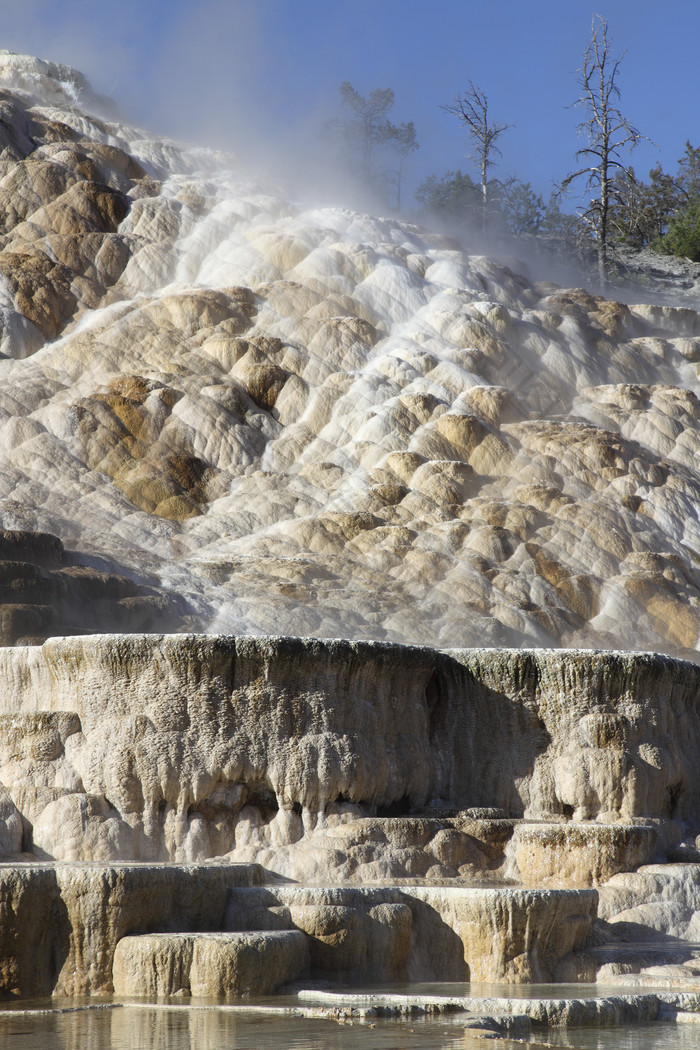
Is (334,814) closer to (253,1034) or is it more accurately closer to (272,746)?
(272,746)

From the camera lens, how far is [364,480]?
2202 centimetres

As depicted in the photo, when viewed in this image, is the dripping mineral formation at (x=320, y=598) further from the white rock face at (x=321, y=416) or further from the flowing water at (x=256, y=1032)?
the flowing water at (x=256, y=1032)

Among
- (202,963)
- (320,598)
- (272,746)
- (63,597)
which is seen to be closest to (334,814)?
(272,746)

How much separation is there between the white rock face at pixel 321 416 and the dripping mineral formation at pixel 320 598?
0.07 metres

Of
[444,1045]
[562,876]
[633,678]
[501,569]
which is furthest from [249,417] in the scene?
[444,1045]

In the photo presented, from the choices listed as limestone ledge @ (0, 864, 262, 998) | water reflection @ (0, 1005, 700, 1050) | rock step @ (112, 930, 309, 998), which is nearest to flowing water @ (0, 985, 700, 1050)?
water reflection @ (0, 1005, 700, 1050)

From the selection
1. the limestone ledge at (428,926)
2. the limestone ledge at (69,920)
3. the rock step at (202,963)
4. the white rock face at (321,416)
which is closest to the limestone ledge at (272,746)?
the limestone ledge at (428,926)

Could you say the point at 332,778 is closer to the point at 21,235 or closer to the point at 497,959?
the point at 497,959

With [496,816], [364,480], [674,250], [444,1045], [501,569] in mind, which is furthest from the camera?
[674,250]

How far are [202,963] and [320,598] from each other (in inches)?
453

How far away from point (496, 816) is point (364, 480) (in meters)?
11.9

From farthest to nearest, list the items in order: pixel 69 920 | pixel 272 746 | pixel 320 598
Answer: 1. pixel 320 598
2. pixel 272 746
3. pixel 69 920

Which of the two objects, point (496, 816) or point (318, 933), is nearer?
point (318, 933)

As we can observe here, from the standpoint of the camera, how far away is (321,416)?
77.4ft
